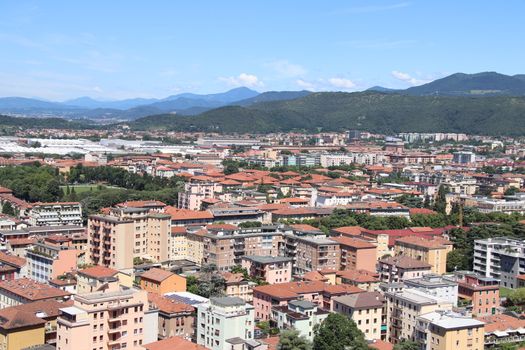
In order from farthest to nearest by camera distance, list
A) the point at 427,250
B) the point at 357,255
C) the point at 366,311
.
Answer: the point at 427,250 < the point at 357,255 < the point at 366,311

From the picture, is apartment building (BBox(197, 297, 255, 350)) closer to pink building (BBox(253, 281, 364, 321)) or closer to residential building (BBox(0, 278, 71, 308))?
pink building (BBox(253, 281, 364, 321))

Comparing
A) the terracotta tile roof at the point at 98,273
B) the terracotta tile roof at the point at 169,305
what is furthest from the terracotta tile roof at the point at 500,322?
the terracotta tile roof at the point at 98,273

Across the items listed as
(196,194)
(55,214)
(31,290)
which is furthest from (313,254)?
(196,194)

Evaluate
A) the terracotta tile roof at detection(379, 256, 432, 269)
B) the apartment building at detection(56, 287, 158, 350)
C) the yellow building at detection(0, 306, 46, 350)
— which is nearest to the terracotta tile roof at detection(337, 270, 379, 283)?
the terracotta tile roof at detection(379, 256, 432, 269)

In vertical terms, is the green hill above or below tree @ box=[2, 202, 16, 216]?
above

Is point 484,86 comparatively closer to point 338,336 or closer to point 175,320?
point 175,320

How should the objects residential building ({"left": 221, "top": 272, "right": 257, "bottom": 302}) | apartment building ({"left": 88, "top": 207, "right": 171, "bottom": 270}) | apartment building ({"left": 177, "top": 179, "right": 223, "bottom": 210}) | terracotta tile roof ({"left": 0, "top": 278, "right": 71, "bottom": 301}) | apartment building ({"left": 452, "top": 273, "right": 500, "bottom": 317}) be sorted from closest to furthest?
terracotta tile roof ({"left": 0, "top": 278, "right": 71, "bottom": 301}) → residential building ({"left": 221, "top": 272, "right": 257, "bottom": 302}) → apartment building ({"left": 452, "top": 273, "right": 500, "bottom": 317}) → apartment building ({"left": 88, "top": 207, "right": 171, "bottom": 270}) → apartment building ({"left": 177, "top": 179, "right": 223, "bottom": 210})
